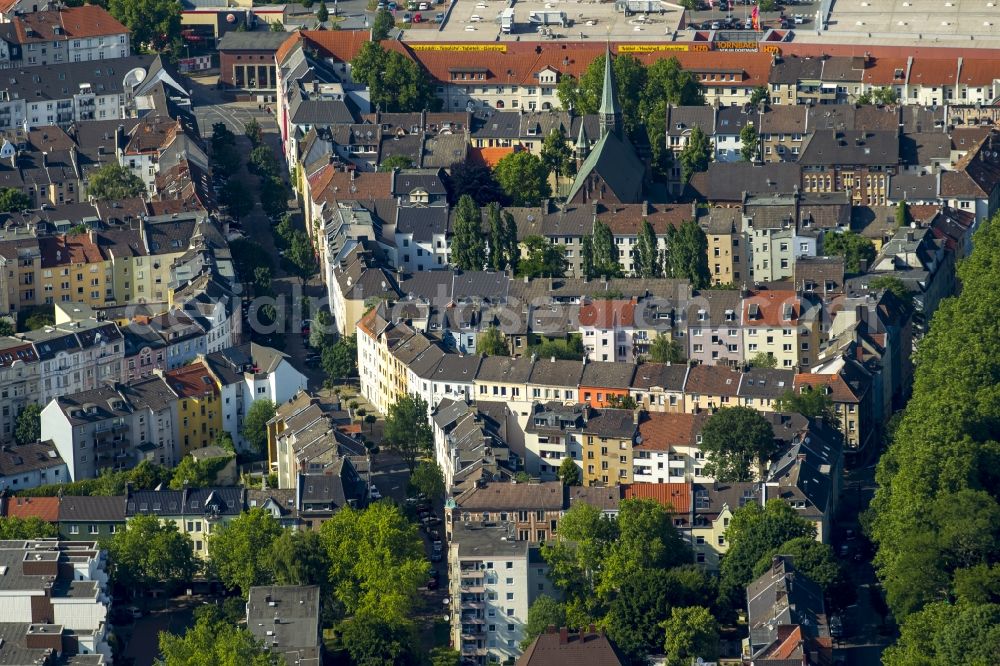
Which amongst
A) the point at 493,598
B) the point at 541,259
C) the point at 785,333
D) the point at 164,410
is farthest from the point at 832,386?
the point at 164,410

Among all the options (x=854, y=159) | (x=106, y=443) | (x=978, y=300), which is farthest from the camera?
(x=854, y=159)

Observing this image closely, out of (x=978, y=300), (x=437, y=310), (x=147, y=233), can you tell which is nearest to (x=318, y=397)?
(x=437, y=310)

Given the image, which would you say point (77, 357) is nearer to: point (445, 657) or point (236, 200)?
point (236, 200)

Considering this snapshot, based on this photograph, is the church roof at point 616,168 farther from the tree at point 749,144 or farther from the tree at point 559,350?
the tree at point 559,350

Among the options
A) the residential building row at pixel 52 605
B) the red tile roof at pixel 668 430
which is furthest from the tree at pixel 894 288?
the residential building row at pixel 52 605

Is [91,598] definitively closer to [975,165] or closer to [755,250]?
[755,250]

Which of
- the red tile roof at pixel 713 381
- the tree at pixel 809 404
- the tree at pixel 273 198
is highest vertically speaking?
the tree at pixel 809 404

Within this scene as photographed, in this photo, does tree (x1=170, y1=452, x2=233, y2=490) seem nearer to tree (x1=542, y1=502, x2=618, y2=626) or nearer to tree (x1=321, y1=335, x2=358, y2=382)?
tree (x1=321, y1=335, x2=358, y2=382)
